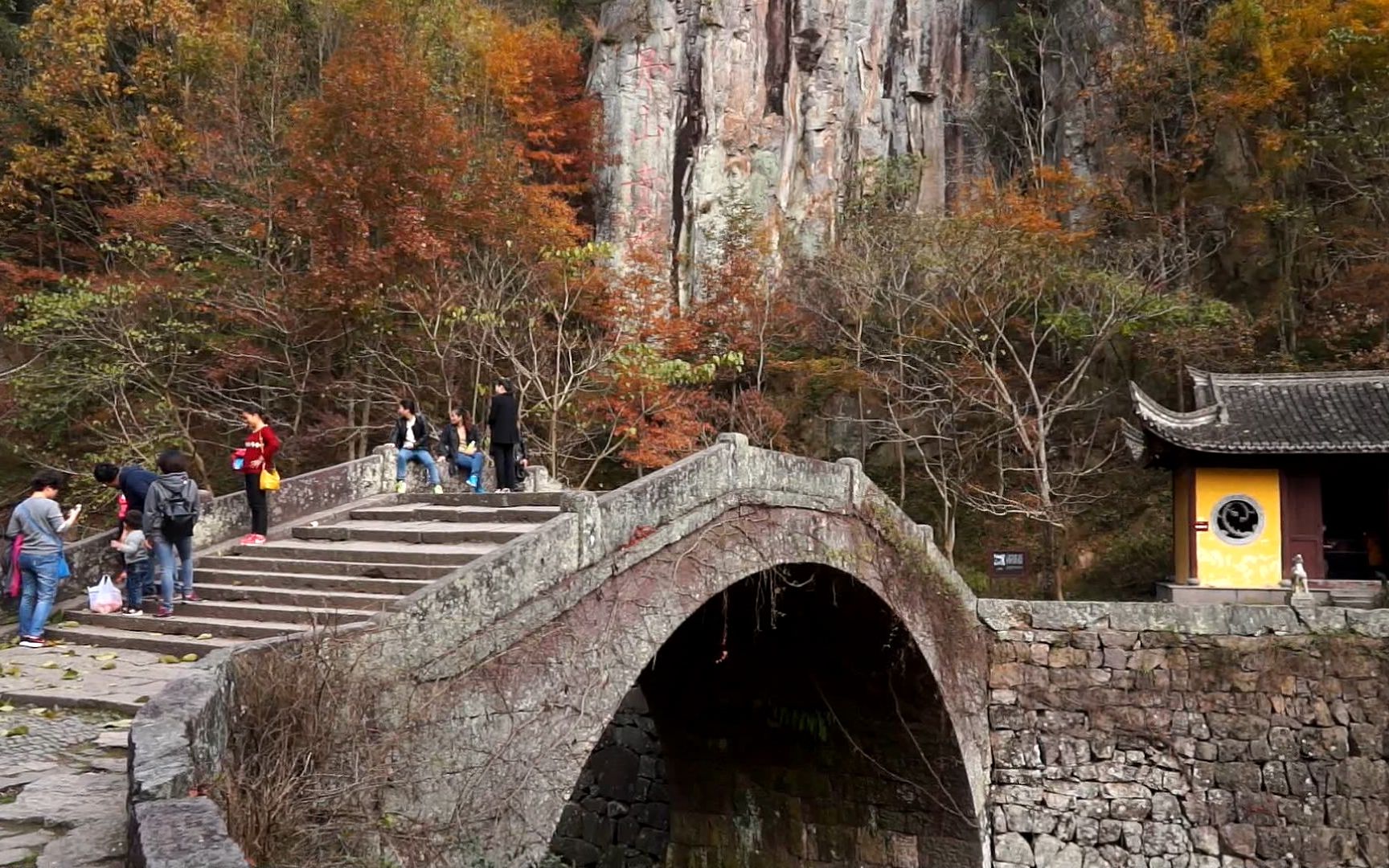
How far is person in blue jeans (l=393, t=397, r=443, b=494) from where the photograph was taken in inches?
504

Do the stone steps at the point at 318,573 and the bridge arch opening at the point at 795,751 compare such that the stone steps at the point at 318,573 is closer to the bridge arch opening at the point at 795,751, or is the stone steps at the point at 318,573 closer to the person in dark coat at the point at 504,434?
the person in dark coat at the point at 504,434

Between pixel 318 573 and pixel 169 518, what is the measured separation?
4.19 ft

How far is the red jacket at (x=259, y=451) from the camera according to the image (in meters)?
10.6

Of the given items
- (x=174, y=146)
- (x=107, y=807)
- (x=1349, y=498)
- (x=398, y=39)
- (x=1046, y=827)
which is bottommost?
(x=1046, y=827)

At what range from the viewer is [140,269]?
2011 centimetres

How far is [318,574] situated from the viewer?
372 inches

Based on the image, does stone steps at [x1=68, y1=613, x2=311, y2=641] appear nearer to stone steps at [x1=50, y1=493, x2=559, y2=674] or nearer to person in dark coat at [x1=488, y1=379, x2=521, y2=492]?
stone steps at [x1=50, y1=493, x2=559, y2=674]

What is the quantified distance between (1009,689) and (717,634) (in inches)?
157

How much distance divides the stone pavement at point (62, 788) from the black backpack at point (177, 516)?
2.27 meters

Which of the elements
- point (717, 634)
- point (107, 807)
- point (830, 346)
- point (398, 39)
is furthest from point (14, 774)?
point (830, 346)

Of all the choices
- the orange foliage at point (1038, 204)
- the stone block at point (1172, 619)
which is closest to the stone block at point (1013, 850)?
the stone block at point (1172, 619)

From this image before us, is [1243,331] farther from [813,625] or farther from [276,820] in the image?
[276,820]

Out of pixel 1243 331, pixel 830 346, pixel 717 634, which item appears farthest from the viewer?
pixel 830 346

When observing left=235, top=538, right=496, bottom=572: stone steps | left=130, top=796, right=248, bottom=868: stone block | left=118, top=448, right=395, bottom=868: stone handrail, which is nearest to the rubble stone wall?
left=235, top=538, right=496, bottom=572: stone steps
